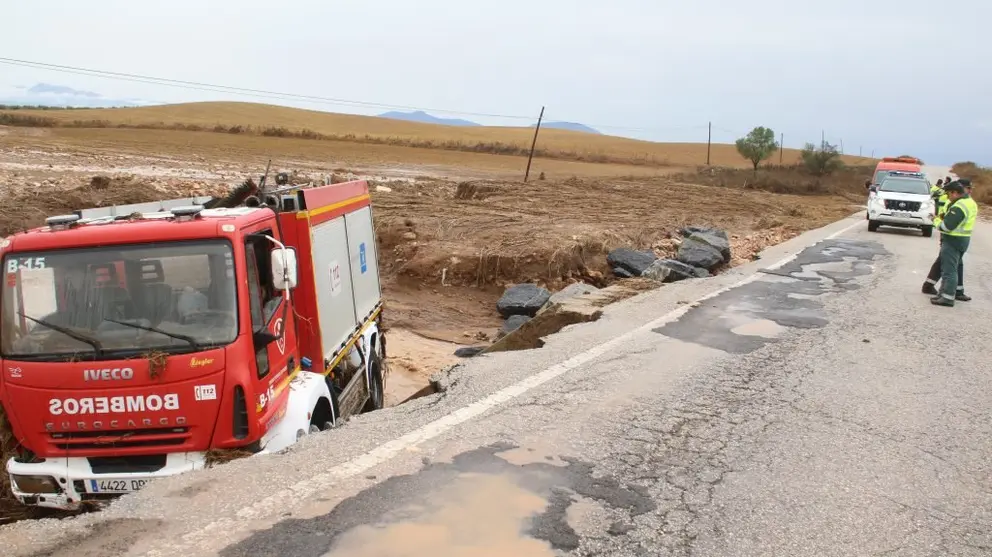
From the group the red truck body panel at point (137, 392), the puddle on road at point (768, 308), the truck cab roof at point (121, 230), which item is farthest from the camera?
the puddle on road at point (768, 308)

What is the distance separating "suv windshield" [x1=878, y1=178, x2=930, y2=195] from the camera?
931 inches

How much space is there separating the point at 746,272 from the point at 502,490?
10.8 m

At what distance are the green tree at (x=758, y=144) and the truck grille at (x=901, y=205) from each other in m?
40.0

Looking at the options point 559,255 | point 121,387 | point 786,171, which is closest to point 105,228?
point 121,387

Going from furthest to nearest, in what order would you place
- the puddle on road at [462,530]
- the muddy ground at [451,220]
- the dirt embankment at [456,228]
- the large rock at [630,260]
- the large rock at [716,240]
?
the large rock at [716,240]
the large rock at [630,260]
the muddy ground at [451,220]
the dirt embankment at [456,228]
the puddle on road at [462,530]

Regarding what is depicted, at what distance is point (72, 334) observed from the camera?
15.8ft

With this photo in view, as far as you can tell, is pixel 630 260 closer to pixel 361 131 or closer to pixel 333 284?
pixel 333 284

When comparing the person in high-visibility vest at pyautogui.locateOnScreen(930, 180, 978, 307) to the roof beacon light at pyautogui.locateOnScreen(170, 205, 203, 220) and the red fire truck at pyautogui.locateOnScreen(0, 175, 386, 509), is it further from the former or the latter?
the roof beacon light at pyautogui.locateOnScreen(170, 205, 203, 220)

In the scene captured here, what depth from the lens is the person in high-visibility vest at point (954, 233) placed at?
10.8m

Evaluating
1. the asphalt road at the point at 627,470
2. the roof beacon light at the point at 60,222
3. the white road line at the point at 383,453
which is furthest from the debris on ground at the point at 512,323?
the roof beacon light at the point at 60,222

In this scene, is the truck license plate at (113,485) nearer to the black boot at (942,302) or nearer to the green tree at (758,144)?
the black boot at (942,302)

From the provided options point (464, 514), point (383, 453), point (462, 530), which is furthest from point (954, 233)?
point (462, 530)

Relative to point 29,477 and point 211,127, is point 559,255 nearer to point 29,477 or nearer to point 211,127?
point 29,477

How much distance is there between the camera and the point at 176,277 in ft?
16.5
